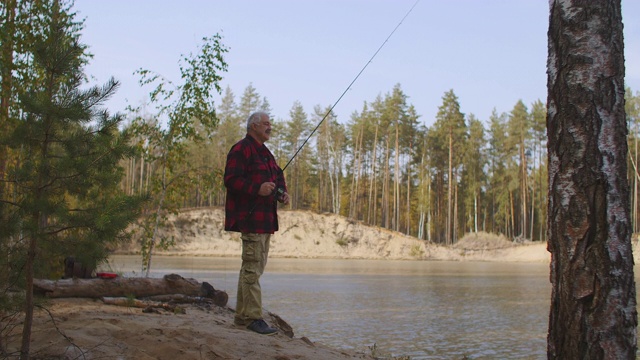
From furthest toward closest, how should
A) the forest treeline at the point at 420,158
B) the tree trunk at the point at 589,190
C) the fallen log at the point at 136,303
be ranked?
1. the forest treeline at the point at 420,158
2. the fallen log at the point at 136,303
3. the tree trunk at the point at 589,190

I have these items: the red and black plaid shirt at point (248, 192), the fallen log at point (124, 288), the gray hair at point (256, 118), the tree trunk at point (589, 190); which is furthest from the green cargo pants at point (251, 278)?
the tree trunk at point (589, 190)

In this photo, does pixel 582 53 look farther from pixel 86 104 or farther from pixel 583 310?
pixel 86 104

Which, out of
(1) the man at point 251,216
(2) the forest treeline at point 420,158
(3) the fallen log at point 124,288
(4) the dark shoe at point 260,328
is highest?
(2) the forest treeline at point 420,158

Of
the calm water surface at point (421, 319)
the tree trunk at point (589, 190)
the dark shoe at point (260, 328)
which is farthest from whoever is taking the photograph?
the calm water surface at point (421, 319)

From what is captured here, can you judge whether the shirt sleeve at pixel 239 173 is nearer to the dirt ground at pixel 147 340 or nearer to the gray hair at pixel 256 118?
the gray hair at pixel 256 118

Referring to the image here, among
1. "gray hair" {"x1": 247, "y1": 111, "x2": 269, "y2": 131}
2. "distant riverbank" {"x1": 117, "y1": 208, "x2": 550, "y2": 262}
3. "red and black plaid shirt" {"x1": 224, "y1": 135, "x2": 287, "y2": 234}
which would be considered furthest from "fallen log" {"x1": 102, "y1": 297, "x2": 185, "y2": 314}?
"distant riverbank" {"x1": 117, "y1": 208, "x2": 550, "y2": 262}

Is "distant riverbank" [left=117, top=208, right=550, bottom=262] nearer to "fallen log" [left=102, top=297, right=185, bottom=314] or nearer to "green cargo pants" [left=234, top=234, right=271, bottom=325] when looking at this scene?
"fallen log" [left=102, top=297, right=185, bottom=314]

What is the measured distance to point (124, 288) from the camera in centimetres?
727

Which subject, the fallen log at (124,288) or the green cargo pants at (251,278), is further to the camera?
the fallen log at (124,288)

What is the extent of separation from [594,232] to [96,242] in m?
3.00

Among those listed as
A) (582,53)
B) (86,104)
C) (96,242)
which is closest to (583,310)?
(582,53)

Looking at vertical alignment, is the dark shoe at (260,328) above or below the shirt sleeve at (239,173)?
below

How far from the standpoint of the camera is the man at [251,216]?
5426 mm

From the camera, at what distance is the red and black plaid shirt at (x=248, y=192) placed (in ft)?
17.9
